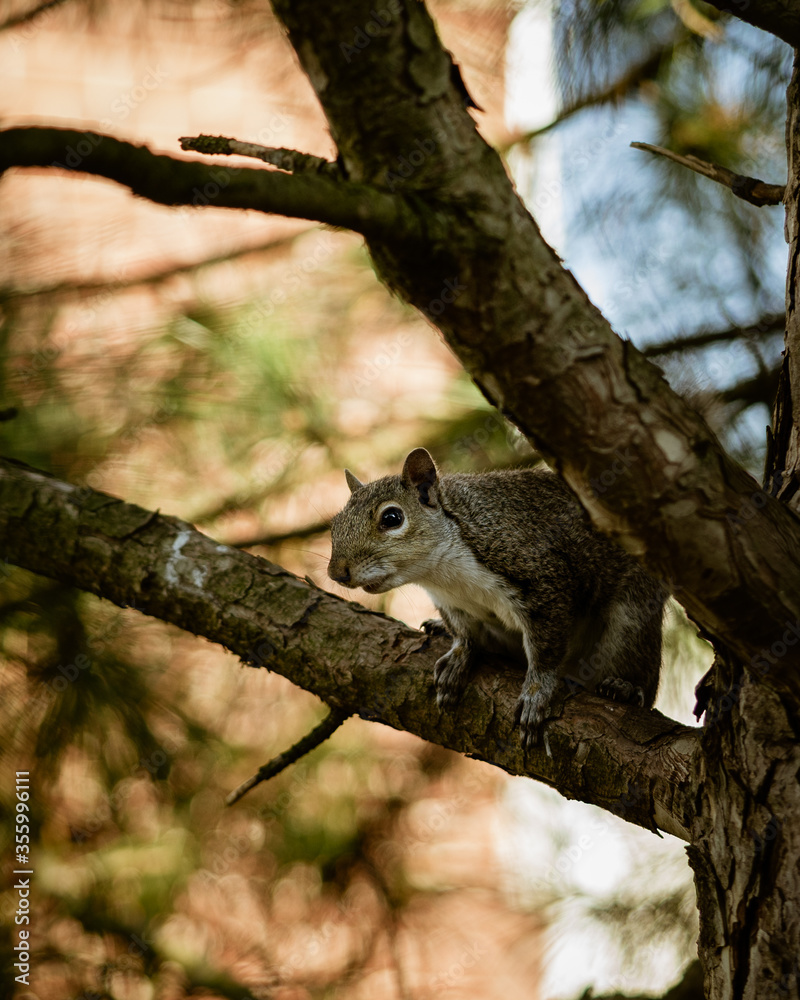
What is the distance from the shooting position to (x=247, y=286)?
9.39ft

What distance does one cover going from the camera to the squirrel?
2.03m

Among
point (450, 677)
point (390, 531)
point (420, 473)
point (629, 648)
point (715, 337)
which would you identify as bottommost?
point (450, 677)

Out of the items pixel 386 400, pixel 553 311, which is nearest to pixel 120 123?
pixel 386 400

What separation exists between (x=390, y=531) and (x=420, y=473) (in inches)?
7.5

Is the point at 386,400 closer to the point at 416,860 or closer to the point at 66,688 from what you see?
the point at 66,688

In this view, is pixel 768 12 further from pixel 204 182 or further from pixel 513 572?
pixel 513 572

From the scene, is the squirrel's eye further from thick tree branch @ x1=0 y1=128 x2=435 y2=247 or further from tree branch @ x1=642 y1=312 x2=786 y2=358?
thick tree branch @ x1=0 y1=128 x2=435 y2=247

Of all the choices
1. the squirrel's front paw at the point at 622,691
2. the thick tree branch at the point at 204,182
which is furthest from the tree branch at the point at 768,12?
the squirrel's front paw at the point at 622,691

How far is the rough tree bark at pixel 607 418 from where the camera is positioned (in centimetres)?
90

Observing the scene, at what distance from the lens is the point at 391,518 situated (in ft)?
7.06

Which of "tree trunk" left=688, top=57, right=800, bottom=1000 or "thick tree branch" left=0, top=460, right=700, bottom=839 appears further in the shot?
"thick tree branch" left=0, top=460, right=700, bottom=839

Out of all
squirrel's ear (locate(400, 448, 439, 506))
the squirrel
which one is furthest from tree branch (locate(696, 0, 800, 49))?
squirrel's ear (locate(400, 448, 439, 506))

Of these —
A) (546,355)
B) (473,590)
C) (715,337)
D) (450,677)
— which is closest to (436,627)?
(473,590)

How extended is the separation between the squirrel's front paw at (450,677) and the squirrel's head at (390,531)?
29cm
